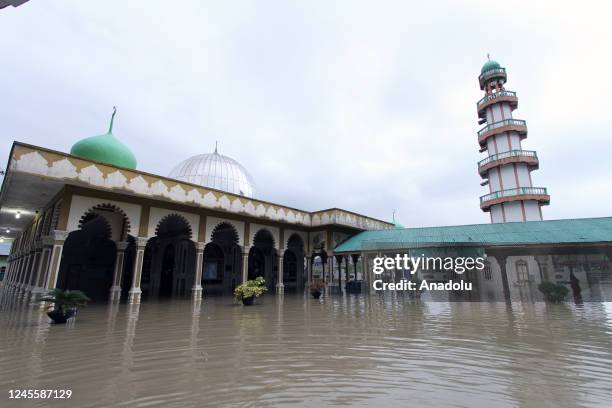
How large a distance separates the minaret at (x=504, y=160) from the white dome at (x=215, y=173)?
21.9 m

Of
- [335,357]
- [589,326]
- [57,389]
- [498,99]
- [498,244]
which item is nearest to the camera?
[57,389]

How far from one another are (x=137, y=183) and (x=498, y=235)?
1893 cm

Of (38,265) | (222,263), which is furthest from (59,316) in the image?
(222,263)

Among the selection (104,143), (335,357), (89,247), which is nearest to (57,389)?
(335,357)

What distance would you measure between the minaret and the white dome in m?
21.9

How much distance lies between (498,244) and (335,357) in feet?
46.5

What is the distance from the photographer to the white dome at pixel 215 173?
2356cm

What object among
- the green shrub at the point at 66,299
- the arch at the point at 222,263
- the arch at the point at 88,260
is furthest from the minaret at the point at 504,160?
the arch at the point at 88,260

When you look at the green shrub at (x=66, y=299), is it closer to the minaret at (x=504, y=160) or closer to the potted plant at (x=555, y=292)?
the potted plant at (x=555, y=292)

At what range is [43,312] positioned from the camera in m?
10.4

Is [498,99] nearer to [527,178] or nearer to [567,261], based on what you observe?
[527,178]

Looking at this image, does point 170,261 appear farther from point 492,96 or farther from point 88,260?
point 492,96

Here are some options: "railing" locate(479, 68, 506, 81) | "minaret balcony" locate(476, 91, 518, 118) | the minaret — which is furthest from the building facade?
"railing" locate(479, 68, 506, 81)

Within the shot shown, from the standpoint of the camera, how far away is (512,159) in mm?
26750
